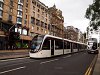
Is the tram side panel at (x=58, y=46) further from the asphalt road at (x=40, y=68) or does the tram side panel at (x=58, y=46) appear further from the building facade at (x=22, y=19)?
the building facade at (x=22, y=19)

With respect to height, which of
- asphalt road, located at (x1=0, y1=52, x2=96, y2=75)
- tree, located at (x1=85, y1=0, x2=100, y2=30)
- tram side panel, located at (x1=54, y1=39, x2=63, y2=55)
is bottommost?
asphalt road, located at (x1=0, y1=52, x2=96, y2=75)

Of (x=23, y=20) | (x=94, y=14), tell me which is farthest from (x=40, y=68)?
(x=23, y=20)

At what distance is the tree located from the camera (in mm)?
36375

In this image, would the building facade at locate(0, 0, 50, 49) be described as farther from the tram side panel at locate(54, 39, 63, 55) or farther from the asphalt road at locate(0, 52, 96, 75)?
the asphalt road at locate(0, 52, 96, 75)

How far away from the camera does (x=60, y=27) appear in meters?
101

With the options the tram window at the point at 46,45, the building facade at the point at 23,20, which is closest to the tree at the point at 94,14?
the tram window at the point at 46,45

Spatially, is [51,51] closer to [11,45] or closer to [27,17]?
[11,45]

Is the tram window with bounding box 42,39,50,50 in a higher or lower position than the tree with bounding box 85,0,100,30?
lower

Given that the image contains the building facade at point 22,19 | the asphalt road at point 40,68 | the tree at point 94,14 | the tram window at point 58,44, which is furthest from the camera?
the building facade at point 22,19

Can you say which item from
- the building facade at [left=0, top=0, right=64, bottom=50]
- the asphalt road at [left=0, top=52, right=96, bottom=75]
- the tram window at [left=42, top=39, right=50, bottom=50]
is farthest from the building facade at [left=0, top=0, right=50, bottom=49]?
the asphalt road at [left=0, top=52, right=96, bottom=75]

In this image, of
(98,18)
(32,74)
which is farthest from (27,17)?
(32,74)

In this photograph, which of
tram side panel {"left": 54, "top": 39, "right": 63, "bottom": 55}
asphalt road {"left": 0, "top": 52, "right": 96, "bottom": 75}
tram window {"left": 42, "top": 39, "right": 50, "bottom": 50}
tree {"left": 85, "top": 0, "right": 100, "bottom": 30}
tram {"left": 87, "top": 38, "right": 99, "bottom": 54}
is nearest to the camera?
asphalt road {"left": 0, "top": 52, "right": 96, "bottom": 75}

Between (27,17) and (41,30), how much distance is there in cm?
1219

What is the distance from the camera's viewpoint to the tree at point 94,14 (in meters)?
36.4
